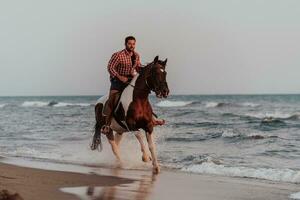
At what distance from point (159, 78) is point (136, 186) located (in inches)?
87.4

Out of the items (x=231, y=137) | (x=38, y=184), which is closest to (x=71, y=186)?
(x=38, y=184)

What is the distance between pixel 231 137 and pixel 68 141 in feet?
18.9

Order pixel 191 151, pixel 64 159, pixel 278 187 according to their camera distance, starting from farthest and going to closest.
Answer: pixel 191 151
pixel 64 159
pixel 278 187

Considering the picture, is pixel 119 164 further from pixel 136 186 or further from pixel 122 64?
pixel 136 186

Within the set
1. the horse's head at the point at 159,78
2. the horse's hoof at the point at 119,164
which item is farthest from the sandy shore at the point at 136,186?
the horse's hoof at the point at 119,164

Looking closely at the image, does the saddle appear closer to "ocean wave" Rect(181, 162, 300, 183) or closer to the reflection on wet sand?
"ocean wave" Rect(181, 162, 300, 183)

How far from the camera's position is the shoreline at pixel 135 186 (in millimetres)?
7281

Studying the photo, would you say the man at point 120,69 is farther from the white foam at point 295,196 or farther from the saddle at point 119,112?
the white foam at point 295,196

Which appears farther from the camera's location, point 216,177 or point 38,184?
point 216,177

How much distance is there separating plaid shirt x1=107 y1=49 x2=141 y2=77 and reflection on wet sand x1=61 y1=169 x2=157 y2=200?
2910mm

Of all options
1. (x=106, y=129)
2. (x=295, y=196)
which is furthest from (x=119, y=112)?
(x=295, y=196)

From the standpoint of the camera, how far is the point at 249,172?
440 inches

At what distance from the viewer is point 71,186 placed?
8.01 m

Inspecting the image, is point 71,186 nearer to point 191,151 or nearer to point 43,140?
point 191,151
